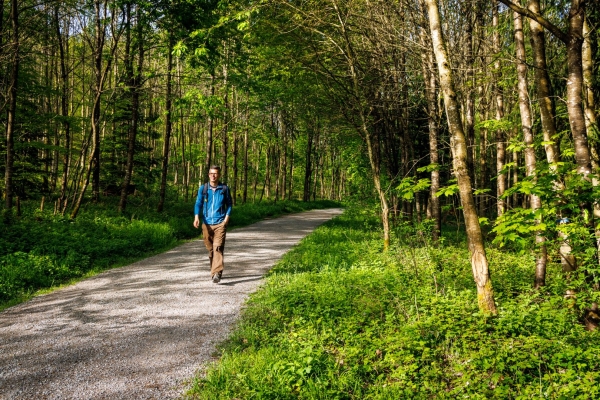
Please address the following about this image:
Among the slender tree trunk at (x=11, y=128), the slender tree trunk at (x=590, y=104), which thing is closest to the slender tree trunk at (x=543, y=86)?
the slender tree trunk at (x=590, y=104)

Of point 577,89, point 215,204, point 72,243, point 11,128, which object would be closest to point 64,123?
point 11,128

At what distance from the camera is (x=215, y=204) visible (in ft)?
22.7

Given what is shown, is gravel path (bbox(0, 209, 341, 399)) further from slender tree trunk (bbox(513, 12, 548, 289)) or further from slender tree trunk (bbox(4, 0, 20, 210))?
slender tree trunk (bbox(513, 12, 548, 289))

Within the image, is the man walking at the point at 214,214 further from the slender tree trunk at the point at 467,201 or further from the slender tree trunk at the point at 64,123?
the slender tree trunk at the point at 64,123

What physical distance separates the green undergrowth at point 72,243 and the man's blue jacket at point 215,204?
2.90 meters

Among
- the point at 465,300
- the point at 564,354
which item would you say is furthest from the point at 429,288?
the point at 564,354

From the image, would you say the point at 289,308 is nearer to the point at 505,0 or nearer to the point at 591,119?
the point at 505,0

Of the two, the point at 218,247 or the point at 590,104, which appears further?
the point at 218,247

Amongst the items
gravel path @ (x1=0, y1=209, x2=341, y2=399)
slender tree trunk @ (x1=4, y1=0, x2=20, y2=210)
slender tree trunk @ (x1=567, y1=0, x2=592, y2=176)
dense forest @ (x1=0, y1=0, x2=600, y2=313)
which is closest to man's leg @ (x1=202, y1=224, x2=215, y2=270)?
gravel path @ (x1=0, y1=209, x2=341, y2=399)

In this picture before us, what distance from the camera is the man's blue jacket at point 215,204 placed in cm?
693

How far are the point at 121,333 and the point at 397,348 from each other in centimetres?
342

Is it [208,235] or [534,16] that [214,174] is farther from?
[534,16]

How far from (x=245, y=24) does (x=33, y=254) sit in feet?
21.4

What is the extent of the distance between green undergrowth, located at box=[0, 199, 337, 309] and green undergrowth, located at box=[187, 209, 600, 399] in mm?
4196
